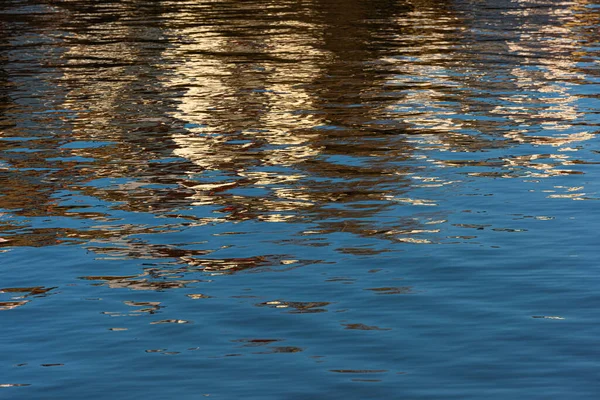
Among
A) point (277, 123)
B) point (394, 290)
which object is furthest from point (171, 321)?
point (277, 123)

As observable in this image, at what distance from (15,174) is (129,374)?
8.70m

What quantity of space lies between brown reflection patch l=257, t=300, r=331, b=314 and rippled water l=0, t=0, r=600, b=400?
0.04 metres

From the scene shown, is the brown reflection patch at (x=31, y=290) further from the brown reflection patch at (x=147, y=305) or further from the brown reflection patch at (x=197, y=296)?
the brown reflection patch at (x=197, y=296)

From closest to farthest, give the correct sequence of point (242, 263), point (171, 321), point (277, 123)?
point (171, 321) → point (242, 263) → point (277, 123)

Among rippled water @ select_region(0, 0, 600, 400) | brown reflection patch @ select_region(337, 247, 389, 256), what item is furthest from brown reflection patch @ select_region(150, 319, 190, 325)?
brown reflection patch @ select_region(337, 247, 389, 256)

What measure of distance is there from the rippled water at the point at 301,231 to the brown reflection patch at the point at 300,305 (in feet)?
0.12

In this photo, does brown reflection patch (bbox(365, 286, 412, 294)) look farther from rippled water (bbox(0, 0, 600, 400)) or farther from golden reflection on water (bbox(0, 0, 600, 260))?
golden reflection on water (bbox(0, 0, 600, 260))

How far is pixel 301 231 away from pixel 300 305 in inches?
106

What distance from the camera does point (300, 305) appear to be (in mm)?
11219

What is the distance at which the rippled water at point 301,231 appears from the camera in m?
9.77

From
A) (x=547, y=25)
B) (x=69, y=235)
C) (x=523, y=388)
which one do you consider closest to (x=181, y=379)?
(x=523, y=388)

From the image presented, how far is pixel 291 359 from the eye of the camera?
9.88m

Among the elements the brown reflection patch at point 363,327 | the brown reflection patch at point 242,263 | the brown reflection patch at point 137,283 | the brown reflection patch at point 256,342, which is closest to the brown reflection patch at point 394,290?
the brown reflection patch at point 363,327

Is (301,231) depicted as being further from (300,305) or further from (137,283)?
(300,305)
